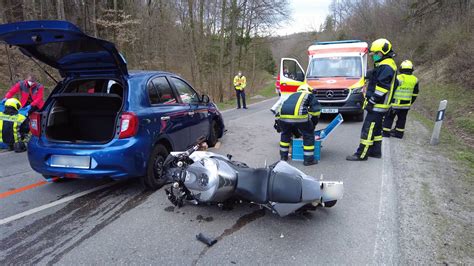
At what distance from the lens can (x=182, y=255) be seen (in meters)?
2.89

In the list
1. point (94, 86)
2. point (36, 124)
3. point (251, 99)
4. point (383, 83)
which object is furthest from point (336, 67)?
point (251, 99)

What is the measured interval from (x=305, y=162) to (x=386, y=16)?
40.3 m

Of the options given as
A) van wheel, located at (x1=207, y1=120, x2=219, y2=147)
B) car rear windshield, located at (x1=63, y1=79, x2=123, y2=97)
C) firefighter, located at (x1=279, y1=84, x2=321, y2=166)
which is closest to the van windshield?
van wheel, located at (x1=207, y1=120, x2=219, y2=147)

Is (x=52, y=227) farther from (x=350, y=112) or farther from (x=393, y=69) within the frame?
(x=350, y=112)

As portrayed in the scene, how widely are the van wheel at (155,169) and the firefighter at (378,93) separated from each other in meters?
3.42

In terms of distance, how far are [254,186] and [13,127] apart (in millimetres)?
6095

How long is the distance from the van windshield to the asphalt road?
6204mm

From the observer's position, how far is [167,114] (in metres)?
4.66

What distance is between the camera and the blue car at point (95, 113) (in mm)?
3820

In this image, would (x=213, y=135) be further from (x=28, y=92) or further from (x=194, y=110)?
(x=28, y=92)

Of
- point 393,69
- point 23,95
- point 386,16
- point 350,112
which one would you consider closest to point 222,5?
point 350,112

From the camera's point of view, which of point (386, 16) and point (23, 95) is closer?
point (23, 95)

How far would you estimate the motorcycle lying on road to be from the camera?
3.16 metres

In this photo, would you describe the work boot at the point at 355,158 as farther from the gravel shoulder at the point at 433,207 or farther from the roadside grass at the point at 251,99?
the roadside grass at the point at 251,99
